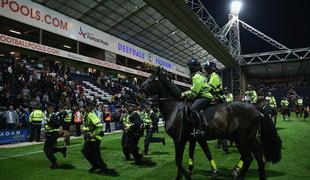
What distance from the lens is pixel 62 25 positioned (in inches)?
972

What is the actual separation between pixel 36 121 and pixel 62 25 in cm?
1135

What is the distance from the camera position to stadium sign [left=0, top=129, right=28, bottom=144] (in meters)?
15.3

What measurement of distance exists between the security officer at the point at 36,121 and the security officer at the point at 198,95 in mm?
11509

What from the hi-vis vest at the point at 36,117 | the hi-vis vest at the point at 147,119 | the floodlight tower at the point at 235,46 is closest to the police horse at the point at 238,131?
the hi-vis vest at the point at 147,119

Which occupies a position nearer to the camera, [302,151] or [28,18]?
[302,151]

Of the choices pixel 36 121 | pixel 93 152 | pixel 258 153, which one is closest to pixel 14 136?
pixel 36 121

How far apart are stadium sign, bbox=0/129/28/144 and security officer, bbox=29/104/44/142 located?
50 cm

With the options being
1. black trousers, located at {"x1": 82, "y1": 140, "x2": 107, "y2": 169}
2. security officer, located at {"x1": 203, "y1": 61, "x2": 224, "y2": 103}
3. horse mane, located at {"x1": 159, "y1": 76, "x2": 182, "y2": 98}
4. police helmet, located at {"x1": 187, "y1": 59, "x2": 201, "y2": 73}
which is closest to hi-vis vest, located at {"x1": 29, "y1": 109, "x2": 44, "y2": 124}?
black trousers, located at {"x1": 82, "y1": 140, "x2": 107, "y2": 169}

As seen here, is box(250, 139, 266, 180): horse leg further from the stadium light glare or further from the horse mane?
the stadium light glare

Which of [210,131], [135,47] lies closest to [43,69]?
[135,47]

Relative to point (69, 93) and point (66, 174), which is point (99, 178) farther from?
point (69, 93)

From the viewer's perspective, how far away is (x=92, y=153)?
27.3 ft

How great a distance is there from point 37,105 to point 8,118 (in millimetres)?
1682

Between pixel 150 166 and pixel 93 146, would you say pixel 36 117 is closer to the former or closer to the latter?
pixel 93 146
